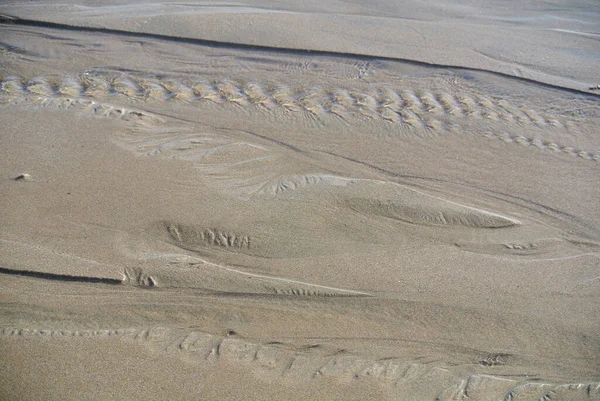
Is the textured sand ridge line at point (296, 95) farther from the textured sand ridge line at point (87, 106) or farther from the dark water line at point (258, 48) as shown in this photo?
the dark water line at point (258, 48)

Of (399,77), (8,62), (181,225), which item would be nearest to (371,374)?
(181,225)

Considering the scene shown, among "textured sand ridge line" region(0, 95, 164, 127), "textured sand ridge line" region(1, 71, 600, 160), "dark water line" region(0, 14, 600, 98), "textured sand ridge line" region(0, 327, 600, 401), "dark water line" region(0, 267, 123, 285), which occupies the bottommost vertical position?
"textured sand ridge line" region(0, 327, 600, 401)

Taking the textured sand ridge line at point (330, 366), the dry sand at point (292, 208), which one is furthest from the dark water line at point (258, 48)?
the textured sand ridge line at point (330, 366)

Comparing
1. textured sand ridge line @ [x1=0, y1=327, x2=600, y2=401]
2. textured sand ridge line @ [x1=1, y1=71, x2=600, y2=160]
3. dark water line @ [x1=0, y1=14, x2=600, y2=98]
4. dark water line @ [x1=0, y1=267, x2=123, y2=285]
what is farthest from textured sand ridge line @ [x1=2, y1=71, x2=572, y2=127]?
textured sand ridge line @ [x1=0, y1=327, x2=600, y2=401]

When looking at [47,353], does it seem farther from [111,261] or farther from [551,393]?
[551,393]

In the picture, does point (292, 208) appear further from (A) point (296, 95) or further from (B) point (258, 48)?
(B) point (258, 48)

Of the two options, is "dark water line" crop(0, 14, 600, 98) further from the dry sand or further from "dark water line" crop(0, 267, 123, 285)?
"dark water line" crop(0, 267, 123, 285)
